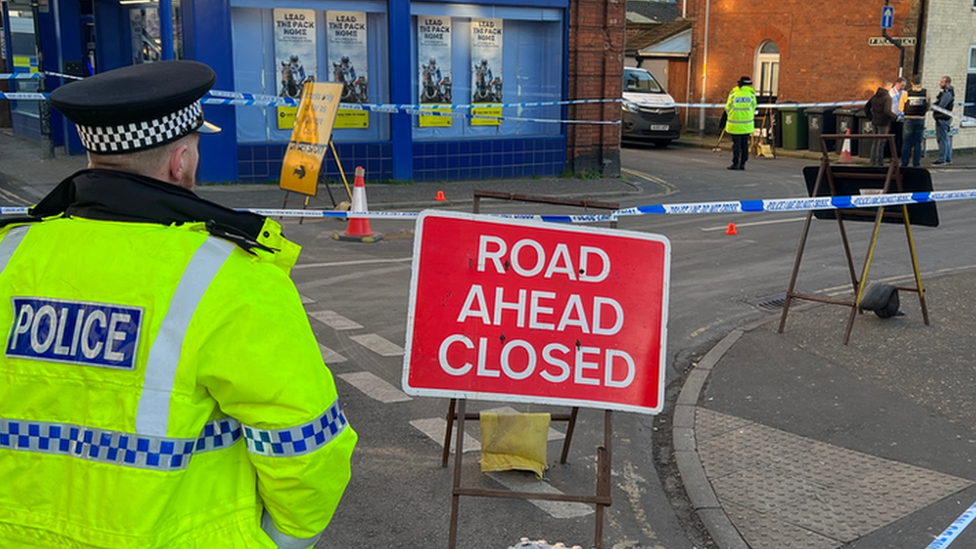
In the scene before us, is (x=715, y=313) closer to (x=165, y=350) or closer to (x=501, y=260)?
(x=501, y=260)

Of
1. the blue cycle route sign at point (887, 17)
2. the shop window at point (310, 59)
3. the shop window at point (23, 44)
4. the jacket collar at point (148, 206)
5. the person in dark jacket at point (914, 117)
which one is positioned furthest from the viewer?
the blue cycle route sign at point (887, 17)

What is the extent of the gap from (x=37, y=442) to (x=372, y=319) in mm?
6207

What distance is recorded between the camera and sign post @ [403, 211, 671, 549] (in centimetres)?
421

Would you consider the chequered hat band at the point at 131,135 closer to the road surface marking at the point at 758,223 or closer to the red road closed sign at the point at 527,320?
the red road closed sign at the point at 527,320

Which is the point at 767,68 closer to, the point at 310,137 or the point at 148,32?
the point at 148,32

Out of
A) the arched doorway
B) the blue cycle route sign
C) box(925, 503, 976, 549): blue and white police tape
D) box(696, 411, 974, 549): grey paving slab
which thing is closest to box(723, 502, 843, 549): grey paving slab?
box(696, 411, 974, 549): grey paving slab

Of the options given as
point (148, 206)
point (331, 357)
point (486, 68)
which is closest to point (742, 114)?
point (486, 68)

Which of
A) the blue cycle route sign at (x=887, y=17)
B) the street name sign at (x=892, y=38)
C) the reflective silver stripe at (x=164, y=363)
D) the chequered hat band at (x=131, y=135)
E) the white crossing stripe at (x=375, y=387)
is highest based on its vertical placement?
the blue cycle route sign at (x=887, y=17)

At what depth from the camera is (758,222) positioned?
13.6m

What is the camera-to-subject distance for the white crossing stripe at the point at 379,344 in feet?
24.4

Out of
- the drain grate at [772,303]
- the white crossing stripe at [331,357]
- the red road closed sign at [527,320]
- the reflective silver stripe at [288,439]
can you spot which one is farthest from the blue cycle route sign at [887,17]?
the reflective silver stripe at [288,439]

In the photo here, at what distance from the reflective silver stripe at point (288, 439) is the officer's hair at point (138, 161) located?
607 millimetres

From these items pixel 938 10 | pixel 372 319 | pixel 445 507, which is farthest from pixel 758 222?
pixel 938 10

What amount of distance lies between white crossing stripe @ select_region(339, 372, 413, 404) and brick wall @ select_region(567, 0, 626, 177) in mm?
12187
